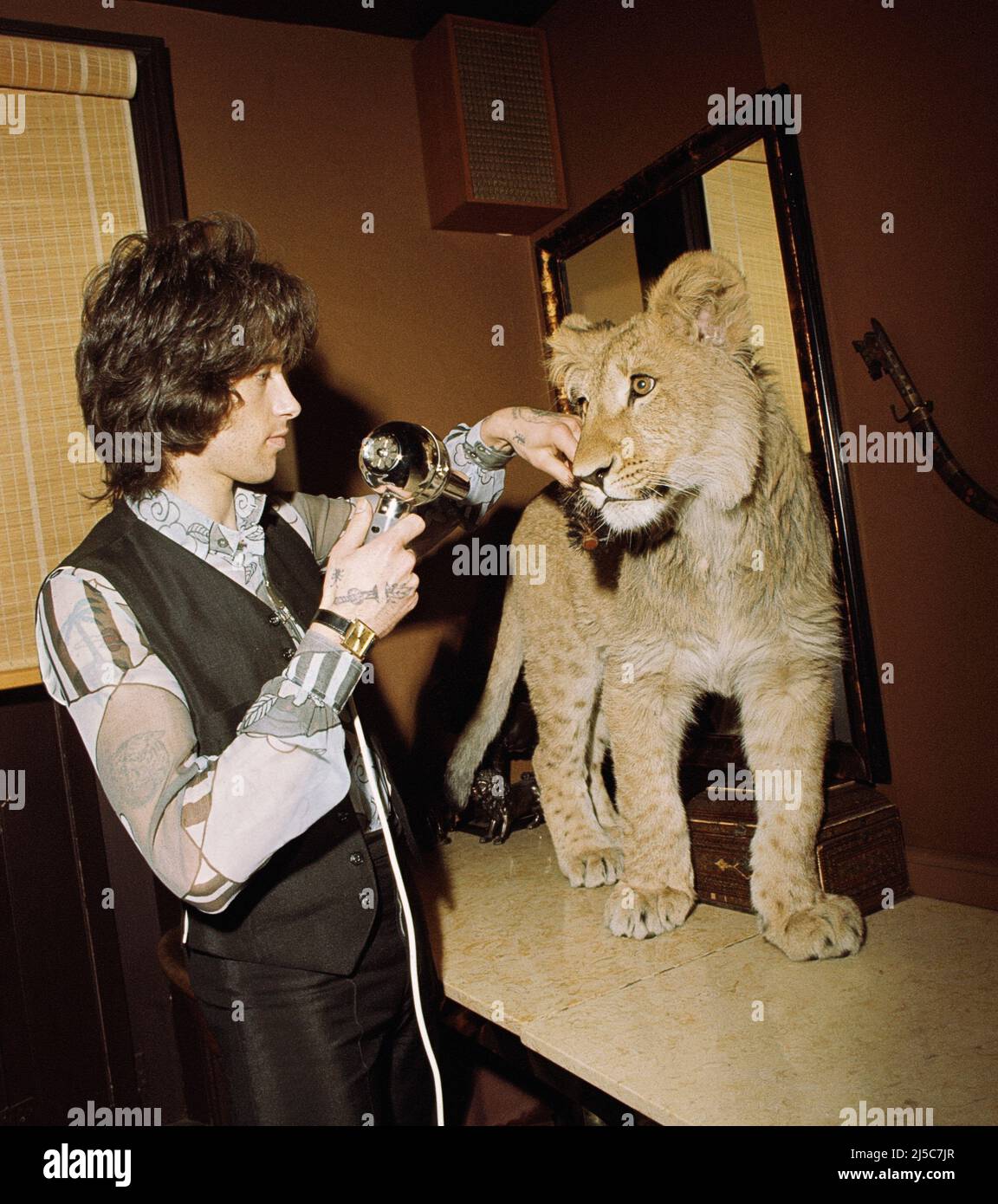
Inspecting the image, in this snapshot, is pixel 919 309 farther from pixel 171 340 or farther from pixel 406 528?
pixel 171 340

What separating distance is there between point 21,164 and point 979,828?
266 cm

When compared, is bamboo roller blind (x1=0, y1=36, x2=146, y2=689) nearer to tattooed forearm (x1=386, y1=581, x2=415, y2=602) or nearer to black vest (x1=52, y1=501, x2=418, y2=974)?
black vest (x1=52, y1=501, x2=418, y2=974)

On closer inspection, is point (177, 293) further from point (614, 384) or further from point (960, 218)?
point (960, 218)

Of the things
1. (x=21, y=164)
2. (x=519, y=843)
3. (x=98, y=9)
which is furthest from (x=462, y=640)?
(x=98, y=9)

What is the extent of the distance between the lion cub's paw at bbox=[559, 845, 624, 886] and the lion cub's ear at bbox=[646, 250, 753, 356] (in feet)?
3.72

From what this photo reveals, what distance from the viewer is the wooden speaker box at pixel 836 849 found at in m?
1.73

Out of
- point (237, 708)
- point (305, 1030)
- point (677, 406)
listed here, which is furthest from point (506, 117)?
point (305, 1030)

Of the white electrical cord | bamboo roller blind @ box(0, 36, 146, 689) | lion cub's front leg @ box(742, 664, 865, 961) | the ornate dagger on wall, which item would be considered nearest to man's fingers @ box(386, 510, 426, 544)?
the white electrical cord

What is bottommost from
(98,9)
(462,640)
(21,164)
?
(462,640)

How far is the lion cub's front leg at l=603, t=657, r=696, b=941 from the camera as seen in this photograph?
5.94 feet

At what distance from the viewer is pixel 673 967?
5.38 feet

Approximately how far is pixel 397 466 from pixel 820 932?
42.0 inches

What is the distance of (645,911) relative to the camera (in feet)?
5.82

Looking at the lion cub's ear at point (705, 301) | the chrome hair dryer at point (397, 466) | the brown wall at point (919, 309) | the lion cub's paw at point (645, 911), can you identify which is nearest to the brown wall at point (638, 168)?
the brown wall at point (919, 309)
